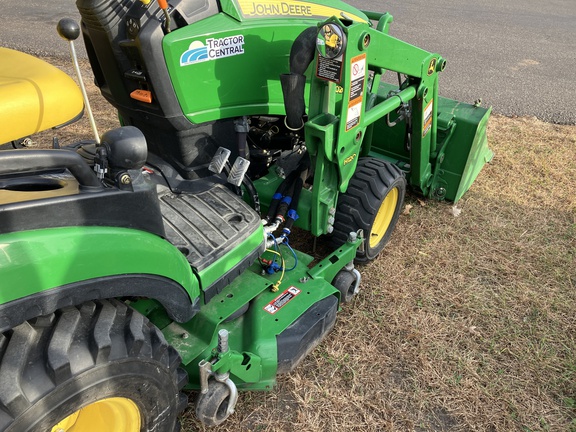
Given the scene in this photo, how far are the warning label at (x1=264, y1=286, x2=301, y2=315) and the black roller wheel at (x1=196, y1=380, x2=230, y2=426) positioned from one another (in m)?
0.46

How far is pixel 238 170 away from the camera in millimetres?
2342

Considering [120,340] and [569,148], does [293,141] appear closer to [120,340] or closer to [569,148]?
[120,340]

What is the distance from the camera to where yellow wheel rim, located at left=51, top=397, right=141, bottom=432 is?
1579 millimetres

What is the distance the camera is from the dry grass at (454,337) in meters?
2.19

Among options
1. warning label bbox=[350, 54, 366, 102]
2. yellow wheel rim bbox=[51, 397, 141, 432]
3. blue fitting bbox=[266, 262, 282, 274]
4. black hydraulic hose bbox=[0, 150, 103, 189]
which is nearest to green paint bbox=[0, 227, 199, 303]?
black hydraulic hose bbox=[0, 150, 103, 189]

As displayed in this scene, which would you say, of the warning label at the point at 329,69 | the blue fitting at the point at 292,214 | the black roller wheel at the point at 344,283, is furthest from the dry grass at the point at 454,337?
the warning label at the point at 329,69

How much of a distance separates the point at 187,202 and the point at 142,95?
493 mm

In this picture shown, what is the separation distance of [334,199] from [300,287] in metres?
0.50

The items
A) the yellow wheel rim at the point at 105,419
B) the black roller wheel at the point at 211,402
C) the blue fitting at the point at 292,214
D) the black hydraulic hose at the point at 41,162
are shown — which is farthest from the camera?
the blue fitting at the point at 292,214

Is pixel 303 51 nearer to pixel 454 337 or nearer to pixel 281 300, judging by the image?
pixel 281 300

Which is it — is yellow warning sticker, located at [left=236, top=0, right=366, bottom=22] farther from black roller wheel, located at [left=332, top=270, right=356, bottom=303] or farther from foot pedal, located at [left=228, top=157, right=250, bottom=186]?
black roller wheel, located at [left=332, top=270, right=356, bottom=303]

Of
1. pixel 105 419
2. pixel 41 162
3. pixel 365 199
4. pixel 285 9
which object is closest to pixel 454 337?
pixel 365 199

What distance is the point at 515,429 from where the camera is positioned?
7.07ft

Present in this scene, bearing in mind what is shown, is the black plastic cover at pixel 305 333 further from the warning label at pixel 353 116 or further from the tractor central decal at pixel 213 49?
the tractor central decal at pixel 213 49
